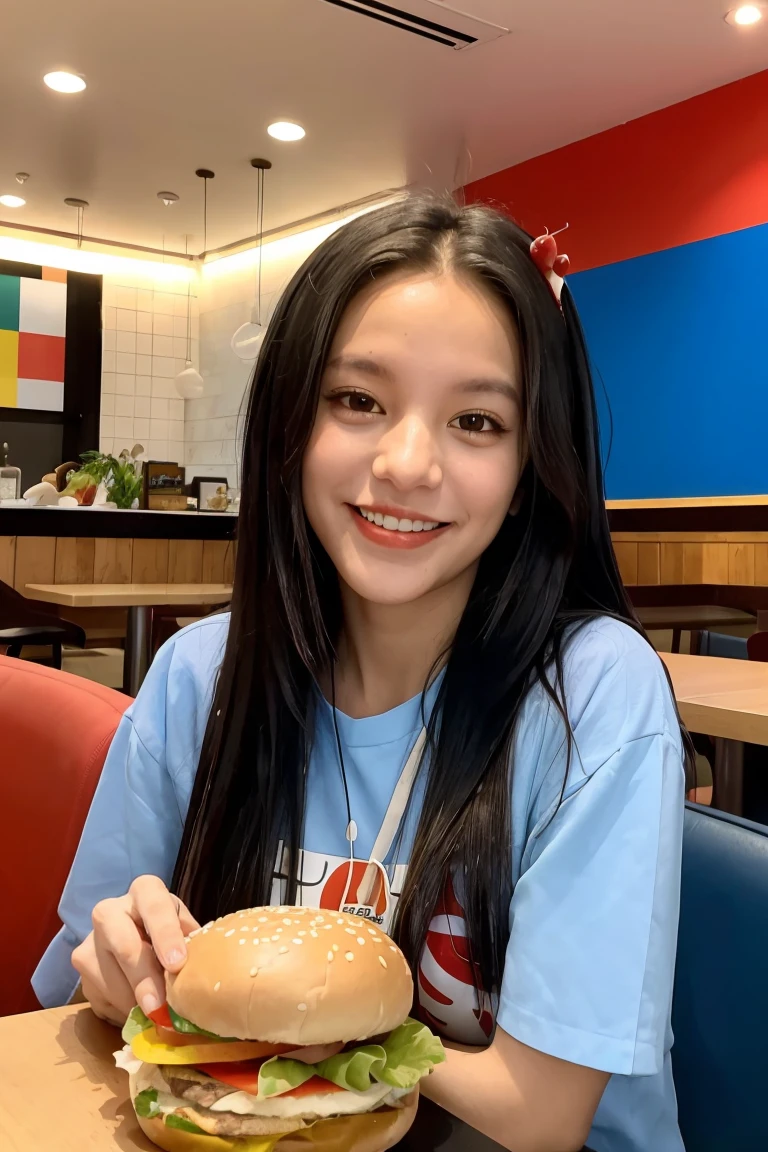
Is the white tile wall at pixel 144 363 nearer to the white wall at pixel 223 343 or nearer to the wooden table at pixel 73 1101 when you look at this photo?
the white wall at pixel 223 343

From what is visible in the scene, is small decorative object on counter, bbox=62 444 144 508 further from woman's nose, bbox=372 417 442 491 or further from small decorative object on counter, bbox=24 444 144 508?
woman's nose, bbox=372 417 442 491

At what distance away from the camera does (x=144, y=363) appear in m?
9.52

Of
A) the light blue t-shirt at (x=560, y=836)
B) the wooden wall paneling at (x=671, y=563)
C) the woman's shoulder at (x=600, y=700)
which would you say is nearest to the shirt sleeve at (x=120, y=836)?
the light blue t-shirt at (x=560, y=836)

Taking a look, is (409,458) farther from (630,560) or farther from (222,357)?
(222,357)

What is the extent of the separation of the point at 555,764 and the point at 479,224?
1.99 feet

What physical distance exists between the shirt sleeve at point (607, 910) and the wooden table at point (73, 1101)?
17 centimetres

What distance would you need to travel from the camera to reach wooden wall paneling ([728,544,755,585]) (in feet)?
18.1

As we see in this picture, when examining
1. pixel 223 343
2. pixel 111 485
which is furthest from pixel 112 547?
pixel 223 343

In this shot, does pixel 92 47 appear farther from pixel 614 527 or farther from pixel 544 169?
pixel 614 527

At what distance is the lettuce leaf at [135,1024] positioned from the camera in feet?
2.42

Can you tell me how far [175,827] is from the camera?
1183 mm

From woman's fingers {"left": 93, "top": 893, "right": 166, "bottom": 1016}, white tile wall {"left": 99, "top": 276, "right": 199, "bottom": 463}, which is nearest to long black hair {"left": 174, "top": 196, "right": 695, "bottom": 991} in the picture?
woman's fingers {"left": 93, "top": 893, "right": 166, "bottom": 1016}

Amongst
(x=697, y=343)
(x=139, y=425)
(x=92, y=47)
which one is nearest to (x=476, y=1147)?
(x=697, y=343)

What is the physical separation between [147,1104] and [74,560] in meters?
4.97
